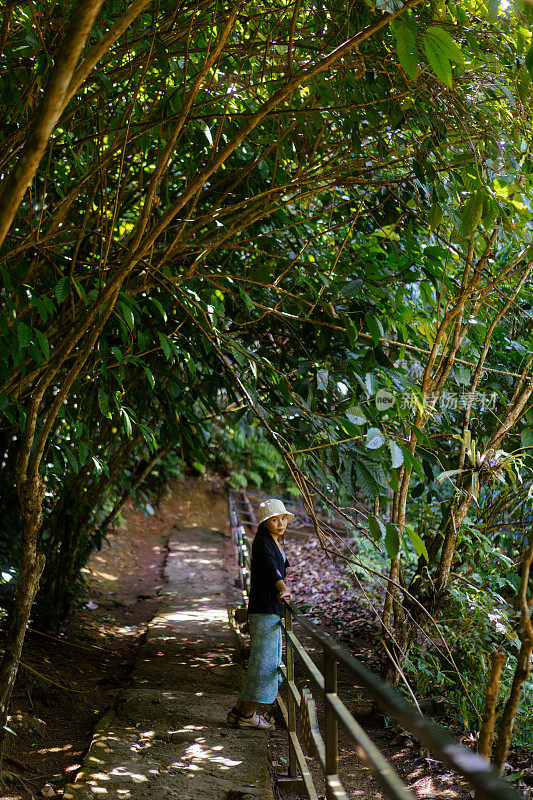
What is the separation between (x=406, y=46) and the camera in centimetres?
211

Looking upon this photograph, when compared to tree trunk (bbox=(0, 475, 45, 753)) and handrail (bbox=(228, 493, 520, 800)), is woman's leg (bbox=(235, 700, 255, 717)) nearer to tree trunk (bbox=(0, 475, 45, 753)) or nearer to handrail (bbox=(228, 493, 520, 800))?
handrail (bbox=(228, 493, 520, 800))

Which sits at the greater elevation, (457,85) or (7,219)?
(457,85)

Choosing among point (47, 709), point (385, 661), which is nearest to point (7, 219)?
point (47, 709)

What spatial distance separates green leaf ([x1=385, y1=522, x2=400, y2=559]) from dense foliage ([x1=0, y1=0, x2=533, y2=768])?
0.01 meters

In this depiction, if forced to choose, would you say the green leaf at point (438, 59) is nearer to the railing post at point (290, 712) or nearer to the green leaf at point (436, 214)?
the green leaf at point (436, 214)

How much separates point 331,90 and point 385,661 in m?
3.86

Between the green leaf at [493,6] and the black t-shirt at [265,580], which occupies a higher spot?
the green leaf at [493,6]

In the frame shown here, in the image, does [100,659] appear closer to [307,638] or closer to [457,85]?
[307,638]

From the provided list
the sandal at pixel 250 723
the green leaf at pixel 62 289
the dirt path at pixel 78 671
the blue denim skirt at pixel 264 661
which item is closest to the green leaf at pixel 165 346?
the green leaf at pixel 62 289

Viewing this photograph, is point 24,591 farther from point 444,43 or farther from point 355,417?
point 444,43

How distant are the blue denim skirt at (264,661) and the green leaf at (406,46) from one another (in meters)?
2.87

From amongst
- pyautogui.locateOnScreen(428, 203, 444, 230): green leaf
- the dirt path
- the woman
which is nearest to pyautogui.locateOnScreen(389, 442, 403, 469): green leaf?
pyautogui.locateOnScreen(428, 203, 444, 230): green leaf

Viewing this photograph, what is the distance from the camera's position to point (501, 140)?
3488mm

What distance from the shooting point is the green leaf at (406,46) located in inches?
82.4
